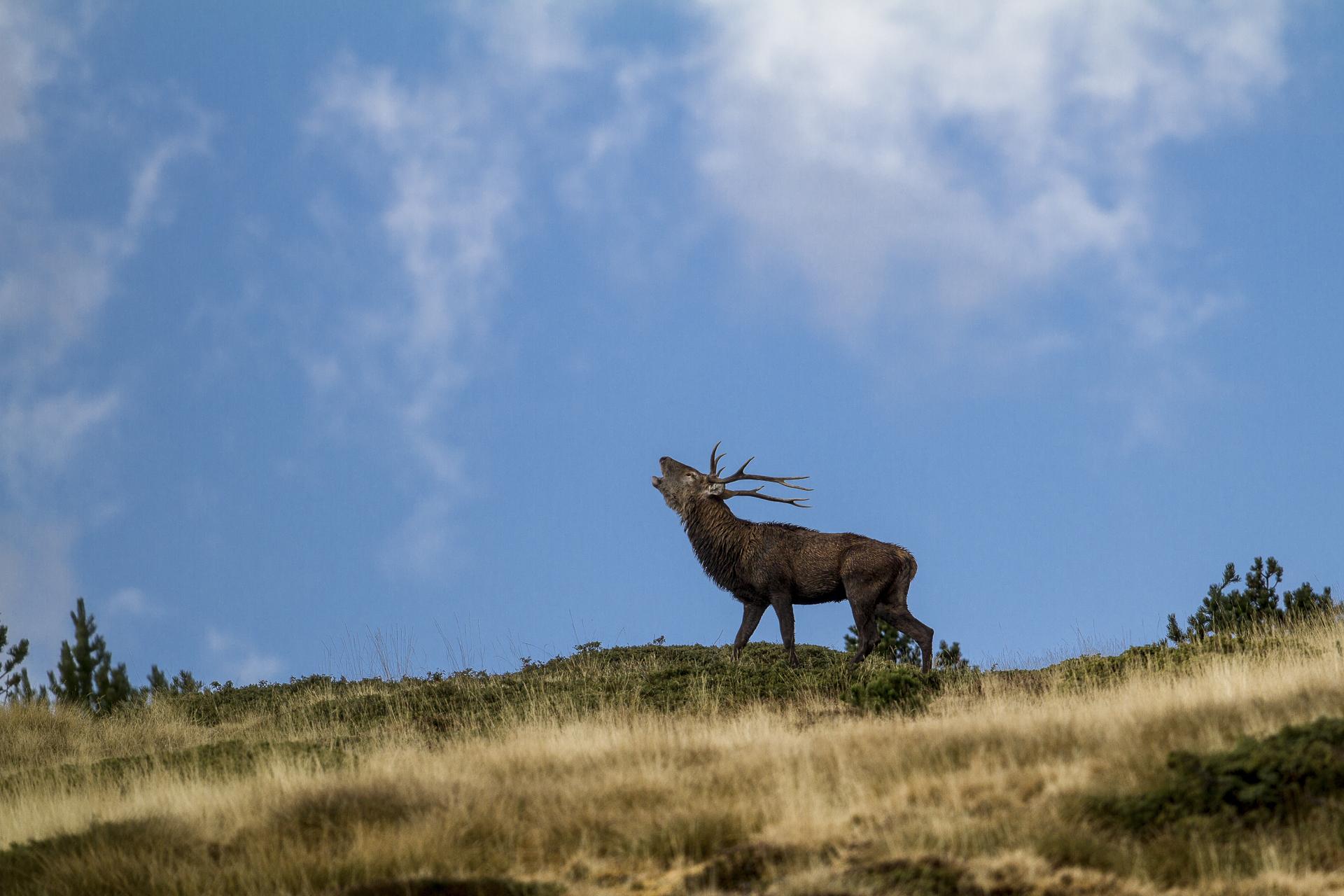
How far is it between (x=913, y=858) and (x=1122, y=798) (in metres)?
1.67

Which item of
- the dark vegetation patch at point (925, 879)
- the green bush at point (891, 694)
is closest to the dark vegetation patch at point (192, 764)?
the green bush at point (891, 694)

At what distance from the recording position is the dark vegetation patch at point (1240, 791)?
8367 mm

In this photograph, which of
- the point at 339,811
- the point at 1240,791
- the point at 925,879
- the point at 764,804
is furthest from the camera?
the point at 339,811

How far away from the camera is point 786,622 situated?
61.1ft

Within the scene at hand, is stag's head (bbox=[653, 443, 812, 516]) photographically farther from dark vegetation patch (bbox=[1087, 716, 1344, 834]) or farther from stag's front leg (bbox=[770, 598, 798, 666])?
dark vegetation patch (bbox=[1087, 716, 1344, 834])

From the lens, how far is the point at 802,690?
53.6 feet

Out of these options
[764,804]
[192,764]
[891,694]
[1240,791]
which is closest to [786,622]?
[891,694]

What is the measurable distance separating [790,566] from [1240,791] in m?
10.2

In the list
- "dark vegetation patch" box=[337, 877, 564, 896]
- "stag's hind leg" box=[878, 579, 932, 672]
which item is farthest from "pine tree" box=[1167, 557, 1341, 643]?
"dark vegetation patch" box=[337, 877, 564, 896]

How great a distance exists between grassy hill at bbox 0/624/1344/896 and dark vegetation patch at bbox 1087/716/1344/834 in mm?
17

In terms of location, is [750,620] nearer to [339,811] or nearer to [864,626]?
[864,626]

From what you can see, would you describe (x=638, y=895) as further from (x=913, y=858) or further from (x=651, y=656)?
(x=651, y=656)

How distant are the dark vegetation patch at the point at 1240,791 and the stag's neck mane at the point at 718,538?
1044cm

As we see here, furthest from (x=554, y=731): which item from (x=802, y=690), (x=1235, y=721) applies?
(x=1235, y=721)
